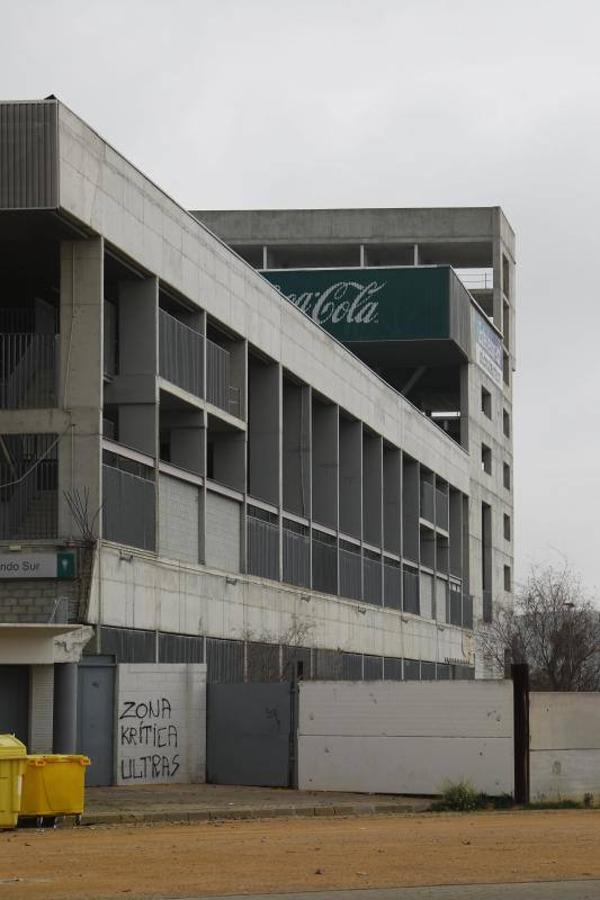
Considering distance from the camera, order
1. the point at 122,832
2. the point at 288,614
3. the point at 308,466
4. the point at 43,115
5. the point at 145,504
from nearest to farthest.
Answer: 1. the point at 122,832
2. the point at 43,115
3. the point at 145,504
4. the point at 288,614
5. the point at 308,466

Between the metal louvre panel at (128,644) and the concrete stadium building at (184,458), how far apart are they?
65 millimetres

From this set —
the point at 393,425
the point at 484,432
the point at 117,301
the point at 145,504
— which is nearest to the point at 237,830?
the point at 145,504

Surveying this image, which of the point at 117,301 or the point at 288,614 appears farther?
the point at 288,614

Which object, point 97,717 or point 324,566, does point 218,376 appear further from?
point 97,717

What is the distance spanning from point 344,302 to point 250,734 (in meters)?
41.0

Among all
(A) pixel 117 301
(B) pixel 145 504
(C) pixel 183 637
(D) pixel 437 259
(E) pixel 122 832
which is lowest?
(E) pixel 122 832

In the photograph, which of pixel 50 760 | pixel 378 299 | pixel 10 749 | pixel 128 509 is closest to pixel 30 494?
pixel 128 509

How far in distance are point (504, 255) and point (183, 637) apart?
51.7 m

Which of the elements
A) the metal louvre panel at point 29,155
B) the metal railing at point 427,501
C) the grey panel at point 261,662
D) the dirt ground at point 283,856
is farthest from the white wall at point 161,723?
the metal railing at point 427,501

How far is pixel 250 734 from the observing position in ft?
111

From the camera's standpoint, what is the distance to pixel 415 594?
64188 mm

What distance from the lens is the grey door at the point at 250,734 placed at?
108 ft

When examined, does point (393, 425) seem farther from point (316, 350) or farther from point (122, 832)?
point (122, 832)

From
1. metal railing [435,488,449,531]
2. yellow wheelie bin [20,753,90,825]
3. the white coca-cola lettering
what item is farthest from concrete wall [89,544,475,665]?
the white coca-cola lettering
